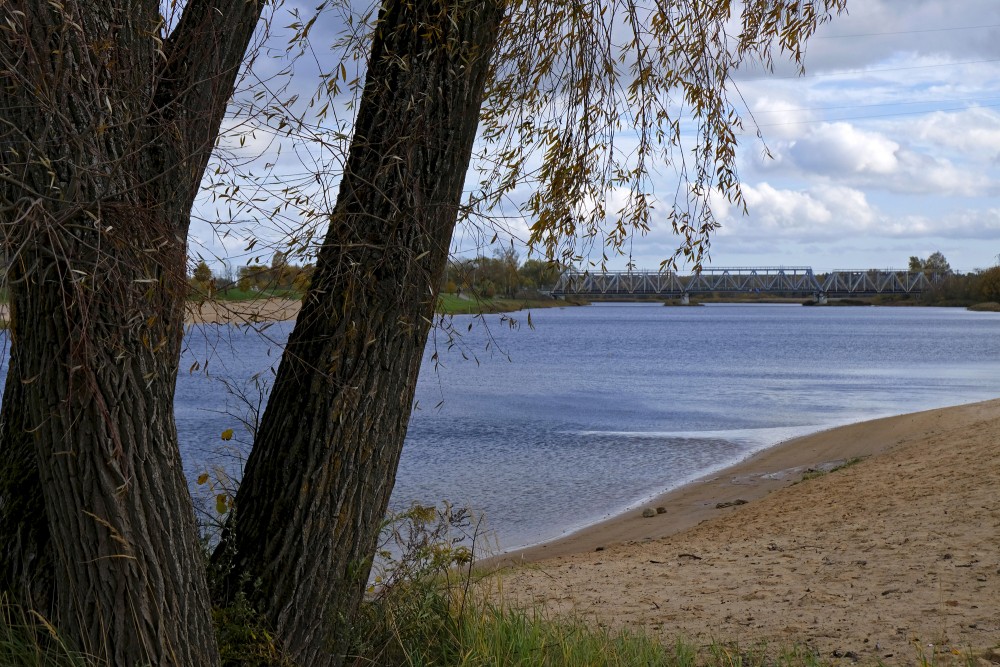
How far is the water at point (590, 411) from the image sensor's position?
45.4 feet

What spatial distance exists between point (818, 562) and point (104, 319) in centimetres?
663

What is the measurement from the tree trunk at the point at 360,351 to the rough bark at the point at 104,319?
0.49 m

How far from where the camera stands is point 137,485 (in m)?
3.39

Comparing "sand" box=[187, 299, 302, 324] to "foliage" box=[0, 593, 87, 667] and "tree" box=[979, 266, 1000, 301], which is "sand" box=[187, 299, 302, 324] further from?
"tree" box=[979, 266, 1000, 301]

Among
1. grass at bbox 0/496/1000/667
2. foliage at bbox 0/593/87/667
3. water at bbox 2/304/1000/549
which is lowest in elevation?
water at bbox 2/304/1000/549

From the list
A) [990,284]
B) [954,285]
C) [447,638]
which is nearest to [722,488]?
[447,638]

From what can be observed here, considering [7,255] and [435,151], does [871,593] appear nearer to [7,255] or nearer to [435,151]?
[435,151]

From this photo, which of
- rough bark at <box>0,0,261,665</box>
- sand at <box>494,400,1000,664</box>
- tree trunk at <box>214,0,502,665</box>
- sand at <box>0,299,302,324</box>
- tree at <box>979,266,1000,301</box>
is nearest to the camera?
rough bark at <box>0,0,261,665</box>

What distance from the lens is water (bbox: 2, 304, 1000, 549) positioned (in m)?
13.8

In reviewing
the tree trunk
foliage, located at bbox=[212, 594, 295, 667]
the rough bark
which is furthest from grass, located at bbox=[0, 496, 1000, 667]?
the rough bark

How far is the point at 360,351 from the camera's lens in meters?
4.06

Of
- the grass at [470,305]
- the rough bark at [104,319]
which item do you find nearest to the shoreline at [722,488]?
the grass at [470,305]

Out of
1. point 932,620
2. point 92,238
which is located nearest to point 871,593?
point 932,620

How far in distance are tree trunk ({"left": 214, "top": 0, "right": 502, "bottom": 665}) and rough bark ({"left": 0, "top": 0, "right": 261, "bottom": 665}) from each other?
1.60 ft
